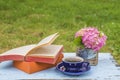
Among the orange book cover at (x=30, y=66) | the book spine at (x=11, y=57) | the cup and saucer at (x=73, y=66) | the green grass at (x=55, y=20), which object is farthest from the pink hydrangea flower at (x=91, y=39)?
the green grass at (x=55, y=20)

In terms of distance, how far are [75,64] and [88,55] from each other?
18cm

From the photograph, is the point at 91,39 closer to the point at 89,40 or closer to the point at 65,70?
the point at 89,40

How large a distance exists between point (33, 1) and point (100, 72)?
13.9 feet

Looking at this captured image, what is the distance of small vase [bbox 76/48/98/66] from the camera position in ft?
6.82

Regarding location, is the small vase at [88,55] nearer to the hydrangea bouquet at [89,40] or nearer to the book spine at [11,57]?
the hydrangea bouquet at [89,40]

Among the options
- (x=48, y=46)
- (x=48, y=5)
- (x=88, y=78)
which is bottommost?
(x=88, y=78)

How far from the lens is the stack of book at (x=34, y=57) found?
198 centimetres

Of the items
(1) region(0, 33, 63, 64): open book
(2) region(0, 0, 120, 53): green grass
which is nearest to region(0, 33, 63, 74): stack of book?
(1) region(0, 33, 63, 64): open book

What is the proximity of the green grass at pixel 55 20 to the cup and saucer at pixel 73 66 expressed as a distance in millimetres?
1847

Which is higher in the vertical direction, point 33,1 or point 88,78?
point 33,1

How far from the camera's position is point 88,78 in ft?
6.31

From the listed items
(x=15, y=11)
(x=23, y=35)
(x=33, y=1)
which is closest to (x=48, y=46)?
(x=23, y=35)

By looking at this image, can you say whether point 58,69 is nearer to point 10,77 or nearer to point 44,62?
point 44,62

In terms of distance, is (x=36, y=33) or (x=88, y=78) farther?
(x=36, y=33)
